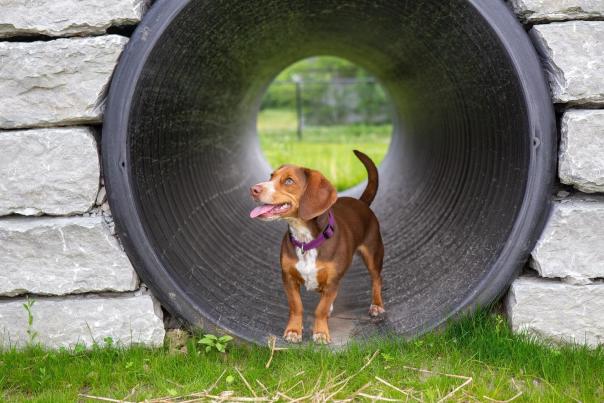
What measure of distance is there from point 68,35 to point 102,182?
0.75m

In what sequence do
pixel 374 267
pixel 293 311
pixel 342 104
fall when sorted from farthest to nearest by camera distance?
pixel 342 104 → pixel 374 267 → pixel 293 311

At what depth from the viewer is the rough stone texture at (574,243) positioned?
3.09 metres

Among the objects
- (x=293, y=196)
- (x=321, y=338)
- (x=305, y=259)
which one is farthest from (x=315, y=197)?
(x=321, y=338)

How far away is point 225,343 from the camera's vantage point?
324 cm

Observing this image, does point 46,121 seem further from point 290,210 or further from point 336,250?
point 336,250

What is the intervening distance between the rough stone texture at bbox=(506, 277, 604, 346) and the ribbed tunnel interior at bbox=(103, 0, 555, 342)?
14 cm

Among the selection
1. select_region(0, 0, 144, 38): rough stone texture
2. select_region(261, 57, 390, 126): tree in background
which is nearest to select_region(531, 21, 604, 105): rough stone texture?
select_region(0, 0, 144, 38): rough stone texture

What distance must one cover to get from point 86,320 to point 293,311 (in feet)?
3.57

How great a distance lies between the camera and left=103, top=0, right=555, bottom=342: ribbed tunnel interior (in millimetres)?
3078

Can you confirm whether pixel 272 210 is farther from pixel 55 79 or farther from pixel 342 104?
pixel 342 104

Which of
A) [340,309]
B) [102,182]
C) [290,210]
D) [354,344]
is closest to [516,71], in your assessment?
[290,210]

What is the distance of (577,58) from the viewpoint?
3029 mm

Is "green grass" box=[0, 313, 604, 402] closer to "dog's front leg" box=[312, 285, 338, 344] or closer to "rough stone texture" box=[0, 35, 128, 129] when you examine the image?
"dog's front leg" box=[312, 285, 338, 344]

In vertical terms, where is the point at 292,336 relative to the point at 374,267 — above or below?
below
